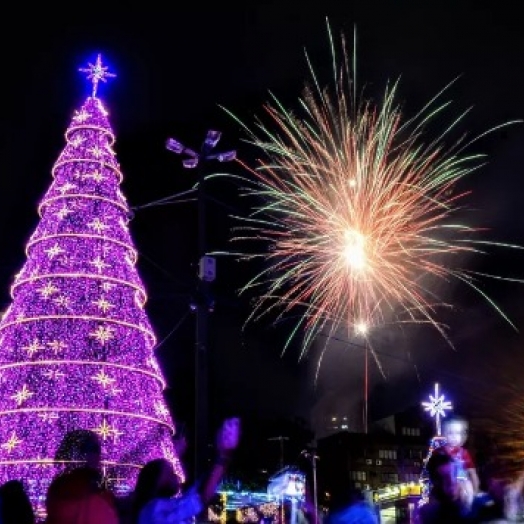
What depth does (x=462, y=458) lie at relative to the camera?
696cm

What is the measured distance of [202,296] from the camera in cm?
1404

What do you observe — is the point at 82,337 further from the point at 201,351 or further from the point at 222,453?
the point at 222,453

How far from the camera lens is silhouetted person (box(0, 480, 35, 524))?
5.26 metres

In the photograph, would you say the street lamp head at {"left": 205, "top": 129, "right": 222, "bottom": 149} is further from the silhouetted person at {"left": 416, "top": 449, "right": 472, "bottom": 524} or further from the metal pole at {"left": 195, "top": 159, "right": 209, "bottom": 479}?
the silhouetted person at {"left": 416, "top": 449, "right": 472, "bottom": 524}

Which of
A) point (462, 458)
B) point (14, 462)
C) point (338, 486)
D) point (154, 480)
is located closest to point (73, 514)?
point (154, 480)

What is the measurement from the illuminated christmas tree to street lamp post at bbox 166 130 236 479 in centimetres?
348

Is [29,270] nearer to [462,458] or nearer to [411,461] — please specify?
[462,458]

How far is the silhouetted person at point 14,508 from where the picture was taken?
5.26 metres

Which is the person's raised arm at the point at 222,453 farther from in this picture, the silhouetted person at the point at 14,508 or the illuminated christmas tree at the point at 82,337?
the illuminated christmas tree at the point at 82,337

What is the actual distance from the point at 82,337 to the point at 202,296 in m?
4.55

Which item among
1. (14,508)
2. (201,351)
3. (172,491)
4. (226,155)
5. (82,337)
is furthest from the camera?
(82,337)

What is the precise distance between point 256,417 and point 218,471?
137 feet

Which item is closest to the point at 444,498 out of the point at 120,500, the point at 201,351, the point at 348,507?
Answer: the point at 348,507

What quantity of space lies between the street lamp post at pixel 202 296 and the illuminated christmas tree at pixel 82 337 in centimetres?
348
